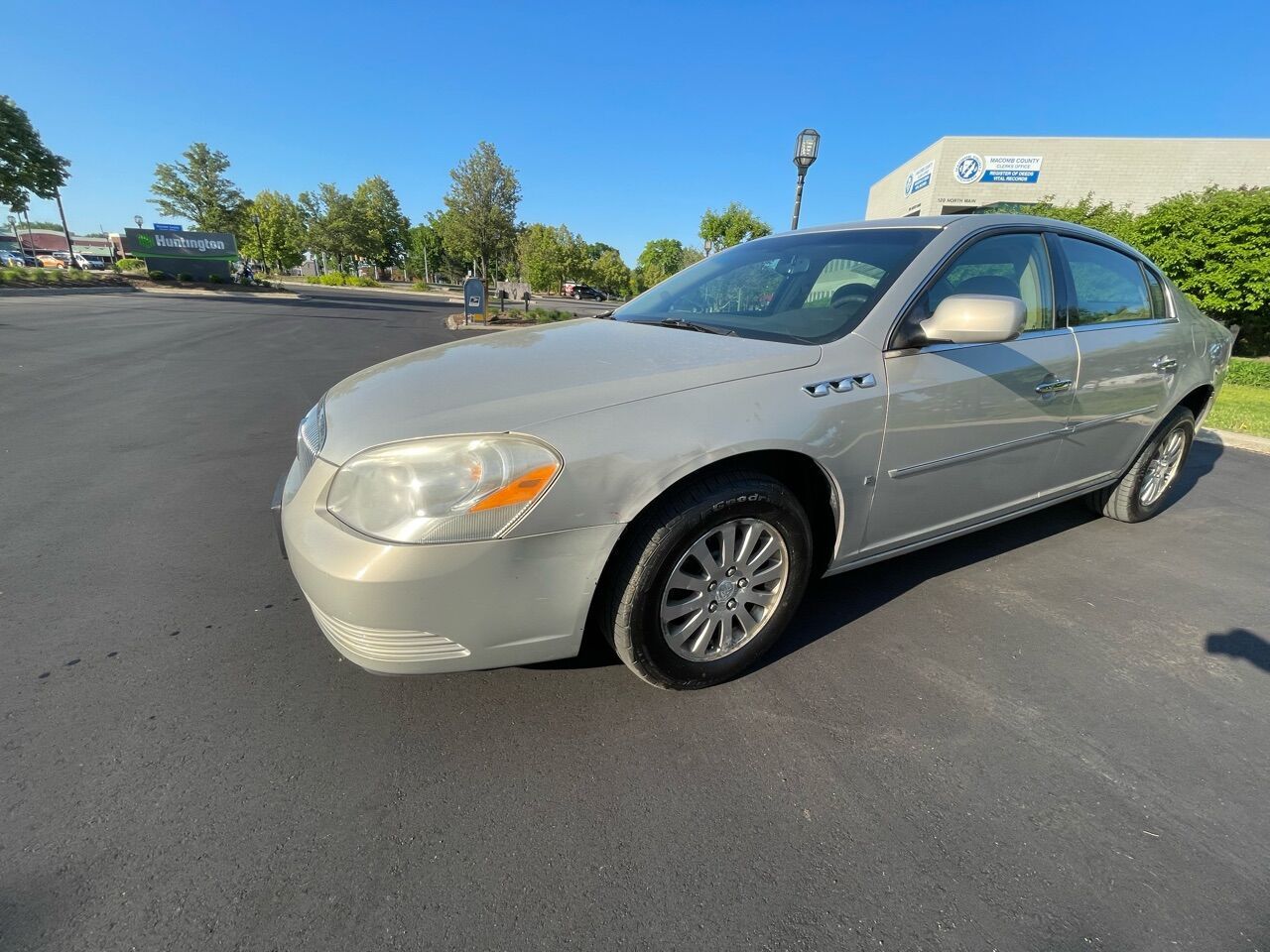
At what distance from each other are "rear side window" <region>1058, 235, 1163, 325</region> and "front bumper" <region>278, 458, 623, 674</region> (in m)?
2.83

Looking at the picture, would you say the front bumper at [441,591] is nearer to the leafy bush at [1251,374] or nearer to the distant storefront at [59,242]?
the leafy bush at [1251,374]

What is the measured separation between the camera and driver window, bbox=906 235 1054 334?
96.7 inches

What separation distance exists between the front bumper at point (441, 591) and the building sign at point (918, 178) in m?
33.8

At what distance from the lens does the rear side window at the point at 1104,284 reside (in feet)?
9.86

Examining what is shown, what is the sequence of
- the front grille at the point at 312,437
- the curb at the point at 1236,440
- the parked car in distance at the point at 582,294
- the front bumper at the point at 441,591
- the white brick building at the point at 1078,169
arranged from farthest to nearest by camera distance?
the parked car in distance at the point at 582,294
the white brick building at the point at 1078,169
the curb at the point at 1236,440
the front grille at the point at 312,437
the front bumper at the point at 441,591

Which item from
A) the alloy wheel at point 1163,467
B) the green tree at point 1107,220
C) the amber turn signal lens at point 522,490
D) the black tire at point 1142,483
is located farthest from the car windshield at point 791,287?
the green tree at point 1107,220

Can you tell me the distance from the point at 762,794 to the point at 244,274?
44227 millimetres

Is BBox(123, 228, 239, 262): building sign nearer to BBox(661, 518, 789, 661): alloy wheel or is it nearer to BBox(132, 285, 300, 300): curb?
BBox(132, 285, 300, 300): curb

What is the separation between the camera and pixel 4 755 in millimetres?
1739

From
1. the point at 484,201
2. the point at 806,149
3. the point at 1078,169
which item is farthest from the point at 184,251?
the point at 1078,169

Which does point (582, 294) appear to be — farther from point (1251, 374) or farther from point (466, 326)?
point (1251, 374)

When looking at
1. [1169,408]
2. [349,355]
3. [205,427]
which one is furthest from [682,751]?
[349,355]

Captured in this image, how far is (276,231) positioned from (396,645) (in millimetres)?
65651

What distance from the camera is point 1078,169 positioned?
26.8 m
